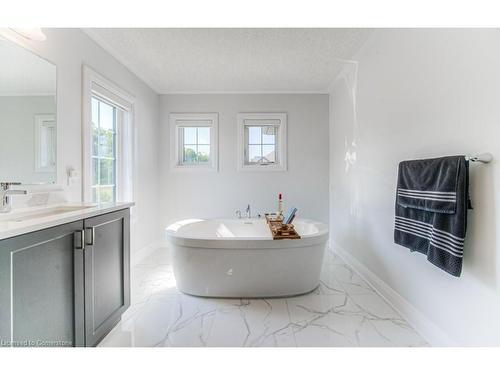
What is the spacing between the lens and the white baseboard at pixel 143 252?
10.9 feet

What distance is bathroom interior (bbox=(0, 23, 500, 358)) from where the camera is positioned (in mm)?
1387

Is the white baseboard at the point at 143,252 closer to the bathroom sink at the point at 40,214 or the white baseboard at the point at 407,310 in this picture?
the bathroom sink at the point at 40,214

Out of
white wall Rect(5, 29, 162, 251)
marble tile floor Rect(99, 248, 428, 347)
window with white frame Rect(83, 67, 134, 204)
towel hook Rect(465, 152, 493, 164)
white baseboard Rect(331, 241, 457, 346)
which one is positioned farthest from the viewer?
window with white frame Rect(83, 67, 134, 204)

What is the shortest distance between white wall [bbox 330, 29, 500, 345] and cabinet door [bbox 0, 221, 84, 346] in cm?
209

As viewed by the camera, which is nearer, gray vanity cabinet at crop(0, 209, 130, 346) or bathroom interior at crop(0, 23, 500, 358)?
gray vanity cabinet at crop(0, 209, 130, 346)

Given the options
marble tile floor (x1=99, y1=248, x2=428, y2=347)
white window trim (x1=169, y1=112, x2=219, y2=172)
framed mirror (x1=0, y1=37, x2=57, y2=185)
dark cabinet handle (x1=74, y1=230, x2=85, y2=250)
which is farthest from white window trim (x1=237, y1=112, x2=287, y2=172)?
dark cabinet handle (x1=74, y1=230, x2=85, y2=250)

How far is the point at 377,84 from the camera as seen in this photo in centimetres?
249

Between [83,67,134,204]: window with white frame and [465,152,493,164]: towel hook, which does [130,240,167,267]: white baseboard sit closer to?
[83,67,134,204]: window with white frame

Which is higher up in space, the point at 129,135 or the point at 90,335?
the point at 129,135

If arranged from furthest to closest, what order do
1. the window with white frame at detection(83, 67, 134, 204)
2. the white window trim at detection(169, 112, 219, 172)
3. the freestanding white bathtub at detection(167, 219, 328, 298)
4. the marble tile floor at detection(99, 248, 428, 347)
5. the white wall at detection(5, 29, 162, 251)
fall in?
the white window trim at detection(169, 112, 219, 172)
the window with white frame at detection(83, 67, 134, 204)
the freestanding white bathtub at detection(167, 219, 328, 298)
the white wall at detection(5, 29, 162, 251)
the marble tile floor at detection(99, 248, 428, 347)

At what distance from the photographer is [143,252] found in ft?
11.9
